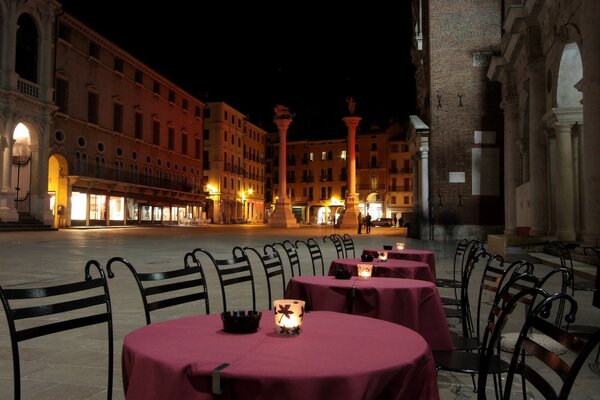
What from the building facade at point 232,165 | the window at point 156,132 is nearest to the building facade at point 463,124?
the window at point 156,132

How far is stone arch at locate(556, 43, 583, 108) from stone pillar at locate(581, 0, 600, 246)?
3012mm

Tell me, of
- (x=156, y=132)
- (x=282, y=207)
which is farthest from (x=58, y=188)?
(x=282, y=207)

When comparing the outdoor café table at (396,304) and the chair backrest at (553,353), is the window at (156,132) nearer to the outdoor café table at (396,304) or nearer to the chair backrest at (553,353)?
the outdoor café table at (396,304)

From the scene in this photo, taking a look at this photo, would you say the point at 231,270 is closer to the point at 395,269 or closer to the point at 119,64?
the point at 395,269

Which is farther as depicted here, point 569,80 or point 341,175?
point 341,175

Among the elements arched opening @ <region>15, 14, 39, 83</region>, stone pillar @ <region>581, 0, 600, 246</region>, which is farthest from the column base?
stone pillar @ <region>581, 0, 600, 246</region>

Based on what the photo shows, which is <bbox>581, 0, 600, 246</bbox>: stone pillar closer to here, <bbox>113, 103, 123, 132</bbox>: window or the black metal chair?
the black metal chair

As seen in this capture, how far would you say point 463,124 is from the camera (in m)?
25.2

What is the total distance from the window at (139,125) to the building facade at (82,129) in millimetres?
93

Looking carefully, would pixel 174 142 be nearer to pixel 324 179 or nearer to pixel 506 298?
pixel 324 179

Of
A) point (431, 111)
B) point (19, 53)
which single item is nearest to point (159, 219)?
point (19, 53)

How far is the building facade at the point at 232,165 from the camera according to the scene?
71.8 meters

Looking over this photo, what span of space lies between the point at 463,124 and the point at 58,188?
27.9 metres

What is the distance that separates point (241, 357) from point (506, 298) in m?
1.96
